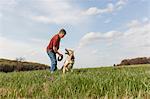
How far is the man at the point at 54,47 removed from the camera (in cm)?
1631

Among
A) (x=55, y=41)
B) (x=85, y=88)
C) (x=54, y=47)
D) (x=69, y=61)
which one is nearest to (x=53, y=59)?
(x=54, y=47)

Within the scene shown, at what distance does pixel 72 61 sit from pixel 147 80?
26.0ft

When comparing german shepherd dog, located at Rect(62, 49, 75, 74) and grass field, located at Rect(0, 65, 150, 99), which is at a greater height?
german shepherd dog, located at Rect(62, 49, 75, 74)

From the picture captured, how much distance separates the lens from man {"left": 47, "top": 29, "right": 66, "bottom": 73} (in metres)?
16.3

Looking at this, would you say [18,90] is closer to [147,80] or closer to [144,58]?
[147,80]

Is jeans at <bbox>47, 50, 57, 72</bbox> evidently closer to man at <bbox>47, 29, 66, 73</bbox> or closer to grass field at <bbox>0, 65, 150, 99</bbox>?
man at <bbox>47, 29, 66, 73</bbox>

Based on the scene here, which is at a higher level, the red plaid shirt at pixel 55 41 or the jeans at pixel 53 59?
the red plaid shirt at pixel 55 41

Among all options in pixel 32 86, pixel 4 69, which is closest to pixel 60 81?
pixel 32 86

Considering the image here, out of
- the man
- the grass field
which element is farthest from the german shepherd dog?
the grass field

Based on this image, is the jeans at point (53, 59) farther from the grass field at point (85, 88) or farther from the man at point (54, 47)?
the grass field at point (85, 88)

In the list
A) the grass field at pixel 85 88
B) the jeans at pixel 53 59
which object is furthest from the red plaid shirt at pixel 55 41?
the grass field at pixel 85 88

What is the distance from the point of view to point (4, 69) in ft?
121

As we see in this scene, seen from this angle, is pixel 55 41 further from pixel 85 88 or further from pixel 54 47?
pixel 85 88

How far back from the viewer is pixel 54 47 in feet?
54.0
